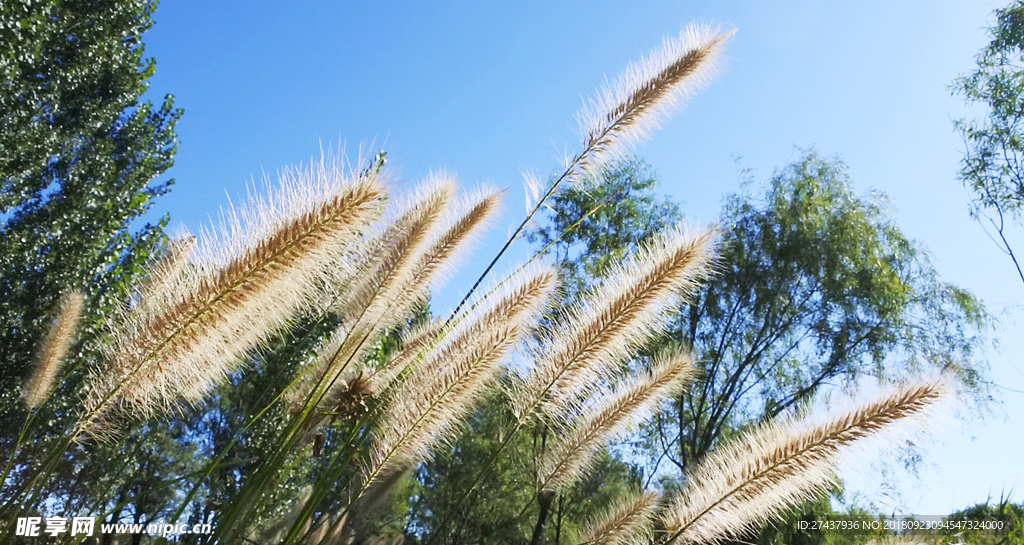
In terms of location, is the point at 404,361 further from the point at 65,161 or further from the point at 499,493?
the point at 499,493

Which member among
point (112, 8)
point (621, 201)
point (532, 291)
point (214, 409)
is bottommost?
point (532, 291)

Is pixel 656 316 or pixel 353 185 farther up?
pixel 353 185

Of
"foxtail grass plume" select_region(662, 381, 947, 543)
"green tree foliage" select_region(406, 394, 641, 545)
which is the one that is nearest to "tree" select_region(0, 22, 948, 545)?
"foxtail grass plume" select_region(662, 381, 947, 543)

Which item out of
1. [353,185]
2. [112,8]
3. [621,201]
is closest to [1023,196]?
[621,201]

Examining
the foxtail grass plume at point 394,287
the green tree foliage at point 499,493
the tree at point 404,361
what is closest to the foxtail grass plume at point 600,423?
the tree at point 404,361

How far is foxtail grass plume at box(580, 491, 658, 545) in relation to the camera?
1.62 m

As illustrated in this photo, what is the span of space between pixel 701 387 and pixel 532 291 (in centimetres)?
1097

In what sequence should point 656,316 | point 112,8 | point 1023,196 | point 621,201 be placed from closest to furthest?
point 656,316 → point 112,8 → point 1023,196 → point 621,201

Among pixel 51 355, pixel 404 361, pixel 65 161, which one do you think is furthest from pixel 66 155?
pixel 404 361

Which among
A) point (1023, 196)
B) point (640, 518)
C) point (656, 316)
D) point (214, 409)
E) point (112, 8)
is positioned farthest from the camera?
point (214, 409)

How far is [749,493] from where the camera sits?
4.50ft

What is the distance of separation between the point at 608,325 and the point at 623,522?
1.90 ft

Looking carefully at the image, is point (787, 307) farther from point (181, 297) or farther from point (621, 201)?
point (181, 297)

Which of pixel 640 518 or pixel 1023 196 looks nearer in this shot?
pixel 640 518
